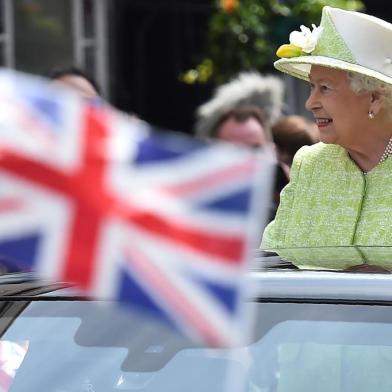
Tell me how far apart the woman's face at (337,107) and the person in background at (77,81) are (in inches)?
76.4

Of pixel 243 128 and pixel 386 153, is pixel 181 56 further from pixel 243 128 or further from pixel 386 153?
pixel 386 153

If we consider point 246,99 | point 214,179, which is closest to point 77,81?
point 246,99

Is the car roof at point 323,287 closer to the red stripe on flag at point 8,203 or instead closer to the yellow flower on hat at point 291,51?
the red stripe on flag at point 8,203

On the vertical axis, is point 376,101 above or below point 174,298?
below

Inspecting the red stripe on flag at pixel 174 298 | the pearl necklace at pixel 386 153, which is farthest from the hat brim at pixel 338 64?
the red stripe on flag at pixel 174 298

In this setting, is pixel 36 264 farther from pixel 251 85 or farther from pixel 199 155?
pixel 251 85

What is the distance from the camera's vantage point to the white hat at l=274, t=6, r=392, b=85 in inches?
159

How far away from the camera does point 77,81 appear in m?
6.02

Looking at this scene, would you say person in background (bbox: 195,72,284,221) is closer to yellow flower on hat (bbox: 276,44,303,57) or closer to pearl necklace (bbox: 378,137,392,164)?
yellow flower on hat (bbox: 276,44,303,57)

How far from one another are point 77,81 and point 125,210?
13.6ft

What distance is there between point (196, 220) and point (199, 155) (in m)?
0.10

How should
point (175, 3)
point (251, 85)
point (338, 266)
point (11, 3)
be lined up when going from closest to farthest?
point (338, 266) → point (251, 85) → point (11, 3) → point (175, 3)

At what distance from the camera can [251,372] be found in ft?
9.40

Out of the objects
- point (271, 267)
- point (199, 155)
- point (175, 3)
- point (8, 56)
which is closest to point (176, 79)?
point (175, 3)
